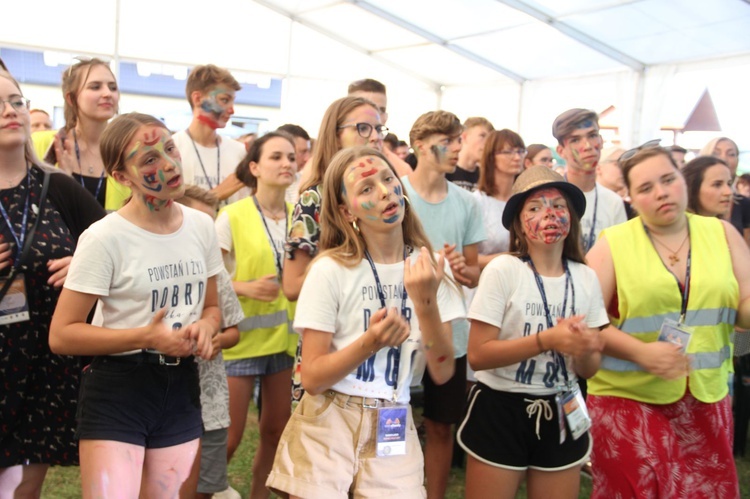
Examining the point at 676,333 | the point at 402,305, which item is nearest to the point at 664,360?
the point at 676,333

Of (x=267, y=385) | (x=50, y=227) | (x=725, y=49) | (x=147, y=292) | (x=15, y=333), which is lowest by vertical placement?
(x=267, y=385)

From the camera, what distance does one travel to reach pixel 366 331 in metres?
2.06

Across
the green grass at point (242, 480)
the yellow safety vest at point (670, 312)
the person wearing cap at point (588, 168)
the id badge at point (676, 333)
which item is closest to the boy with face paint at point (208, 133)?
the green grass at point (242, 480)

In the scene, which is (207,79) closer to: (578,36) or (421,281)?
(421,281)

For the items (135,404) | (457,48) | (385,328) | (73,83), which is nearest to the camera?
(385,328)

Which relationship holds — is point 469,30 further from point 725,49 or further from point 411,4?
point 725,49

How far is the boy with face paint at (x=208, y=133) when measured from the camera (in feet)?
14.4

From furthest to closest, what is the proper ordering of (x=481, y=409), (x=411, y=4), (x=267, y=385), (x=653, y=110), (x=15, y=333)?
(x=411, y=4), (x=653, y=110), (x=267, y=385), (x=481, y=409), (x=15, y=333)

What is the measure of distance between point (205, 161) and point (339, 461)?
273 cm

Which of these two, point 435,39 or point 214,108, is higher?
point 435,39

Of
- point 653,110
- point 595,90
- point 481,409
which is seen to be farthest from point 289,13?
point 481,409

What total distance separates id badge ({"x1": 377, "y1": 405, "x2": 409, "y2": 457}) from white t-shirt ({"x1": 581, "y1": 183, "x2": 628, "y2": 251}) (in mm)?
2100

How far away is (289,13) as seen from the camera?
14.0m

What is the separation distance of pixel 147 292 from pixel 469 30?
11.6m
